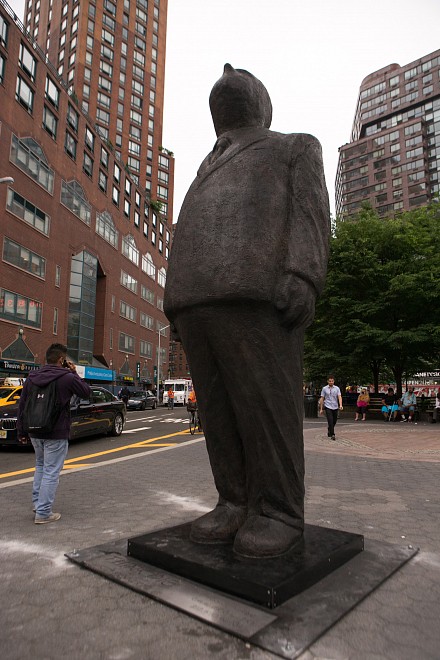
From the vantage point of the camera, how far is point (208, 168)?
311 centimetres

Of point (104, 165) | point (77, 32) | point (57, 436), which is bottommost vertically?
point (57, 436)

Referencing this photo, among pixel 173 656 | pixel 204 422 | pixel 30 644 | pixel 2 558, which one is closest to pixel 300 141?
pixel 204 422

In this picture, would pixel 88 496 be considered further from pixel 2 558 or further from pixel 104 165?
pixel 104 165

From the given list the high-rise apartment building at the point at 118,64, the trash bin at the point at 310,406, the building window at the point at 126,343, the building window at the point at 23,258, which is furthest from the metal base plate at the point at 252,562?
the high-rise apartment building at the point at 118,64

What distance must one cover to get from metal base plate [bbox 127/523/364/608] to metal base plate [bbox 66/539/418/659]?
0.04 meters

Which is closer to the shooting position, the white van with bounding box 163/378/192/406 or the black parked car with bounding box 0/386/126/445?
the black parked car with bounding box 0/386/126/445

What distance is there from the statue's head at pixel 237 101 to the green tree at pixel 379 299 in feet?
57.1

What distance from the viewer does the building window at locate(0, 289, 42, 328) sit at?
89.4ft

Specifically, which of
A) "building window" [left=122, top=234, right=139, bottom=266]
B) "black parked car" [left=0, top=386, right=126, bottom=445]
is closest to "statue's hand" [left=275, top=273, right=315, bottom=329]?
"black parked car" [left=0, top=386, right=126, bottom=445]

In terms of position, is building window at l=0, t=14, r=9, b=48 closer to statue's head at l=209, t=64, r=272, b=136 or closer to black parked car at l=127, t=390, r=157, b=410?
black parked car at l=127, t=390, r=157, b=410

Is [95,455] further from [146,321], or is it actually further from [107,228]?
[146,321]

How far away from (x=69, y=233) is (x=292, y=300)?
3590 cm

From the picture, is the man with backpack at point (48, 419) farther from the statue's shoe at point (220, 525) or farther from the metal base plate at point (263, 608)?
the statue's shoe at point (220, 525)

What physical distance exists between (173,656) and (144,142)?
7487cm
